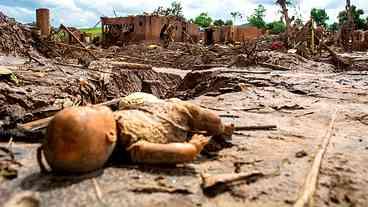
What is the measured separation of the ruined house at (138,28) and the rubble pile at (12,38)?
10716mm

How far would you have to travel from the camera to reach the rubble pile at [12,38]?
10812 millimetres

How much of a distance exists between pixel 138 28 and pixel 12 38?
11.8 meters

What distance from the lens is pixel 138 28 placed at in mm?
22500

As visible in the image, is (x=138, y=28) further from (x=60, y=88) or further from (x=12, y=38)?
(x=60, y=88)

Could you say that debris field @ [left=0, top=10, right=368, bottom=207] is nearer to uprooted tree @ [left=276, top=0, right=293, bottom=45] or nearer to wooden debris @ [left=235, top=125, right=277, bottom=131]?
wooden debris @ [left=235, top=125, right=277, bottom=131]

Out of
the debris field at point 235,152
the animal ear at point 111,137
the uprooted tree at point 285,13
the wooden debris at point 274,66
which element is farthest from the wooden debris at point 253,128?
the uprooted tree at point 285,13

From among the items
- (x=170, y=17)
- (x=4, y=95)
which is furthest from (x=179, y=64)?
(x=4, y=95)

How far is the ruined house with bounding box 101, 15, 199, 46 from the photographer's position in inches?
874

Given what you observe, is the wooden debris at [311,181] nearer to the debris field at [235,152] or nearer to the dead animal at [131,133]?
the debris field at [235,152]

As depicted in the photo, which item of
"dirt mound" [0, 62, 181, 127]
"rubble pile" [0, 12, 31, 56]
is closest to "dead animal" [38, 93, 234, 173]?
"dirt mound" [0, 62, 181, 127]

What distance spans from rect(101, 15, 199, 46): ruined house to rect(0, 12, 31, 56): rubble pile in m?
10.7

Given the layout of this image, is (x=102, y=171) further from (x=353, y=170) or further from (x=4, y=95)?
(x=4, y=95)

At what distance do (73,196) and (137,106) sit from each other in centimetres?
114

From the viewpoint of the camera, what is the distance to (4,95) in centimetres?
582
